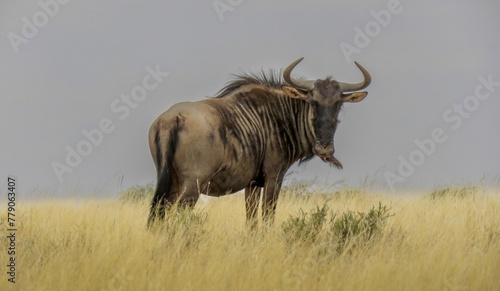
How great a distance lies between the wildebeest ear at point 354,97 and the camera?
1244 centimetres

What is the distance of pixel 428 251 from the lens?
9906 millimetres

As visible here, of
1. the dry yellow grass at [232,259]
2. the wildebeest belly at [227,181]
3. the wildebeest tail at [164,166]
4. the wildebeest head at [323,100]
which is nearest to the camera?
the dry yellow grass at [232,259]

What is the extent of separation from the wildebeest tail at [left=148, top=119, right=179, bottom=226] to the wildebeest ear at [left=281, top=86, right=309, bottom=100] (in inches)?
75.7

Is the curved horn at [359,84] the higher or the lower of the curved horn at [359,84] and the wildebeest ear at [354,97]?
the higher

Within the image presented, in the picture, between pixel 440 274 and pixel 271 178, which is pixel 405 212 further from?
pixel 440 274

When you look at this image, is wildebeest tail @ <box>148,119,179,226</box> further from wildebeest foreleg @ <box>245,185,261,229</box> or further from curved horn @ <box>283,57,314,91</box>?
curved horn @ <box>283,57,314,91</box>

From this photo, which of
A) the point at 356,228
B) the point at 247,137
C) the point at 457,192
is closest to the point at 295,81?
the point at 247,137

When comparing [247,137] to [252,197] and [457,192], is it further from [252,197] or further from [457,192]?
[457,192]

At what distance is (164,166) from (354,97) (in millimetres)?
3005

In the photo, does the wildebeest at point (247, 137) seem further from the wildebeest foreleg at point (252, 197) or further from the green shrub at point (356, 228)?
the green shrub at point (356, 228)

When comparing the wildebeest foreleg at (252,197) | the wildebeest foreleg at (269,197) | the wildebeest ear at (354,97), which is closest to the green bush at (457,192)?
the wildebeest ear at (354,97)

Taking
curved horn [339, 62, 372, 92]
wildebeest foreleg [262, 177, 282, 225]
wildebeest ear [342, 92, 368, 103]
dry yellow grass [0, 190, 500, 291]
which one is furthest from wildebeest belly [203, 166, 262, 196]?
curved horn [339, 62, 372, 92]

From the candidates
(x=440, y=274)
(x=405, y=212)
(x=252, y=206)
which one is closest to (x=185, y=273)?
(x=440, y=274)

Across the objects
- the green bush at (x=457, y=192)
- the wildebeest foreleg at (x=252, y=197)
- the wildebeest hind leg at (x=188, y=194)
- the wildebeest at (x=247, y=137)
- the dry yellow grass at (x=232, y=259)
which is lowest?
the green bush at (x=457, y=192)
